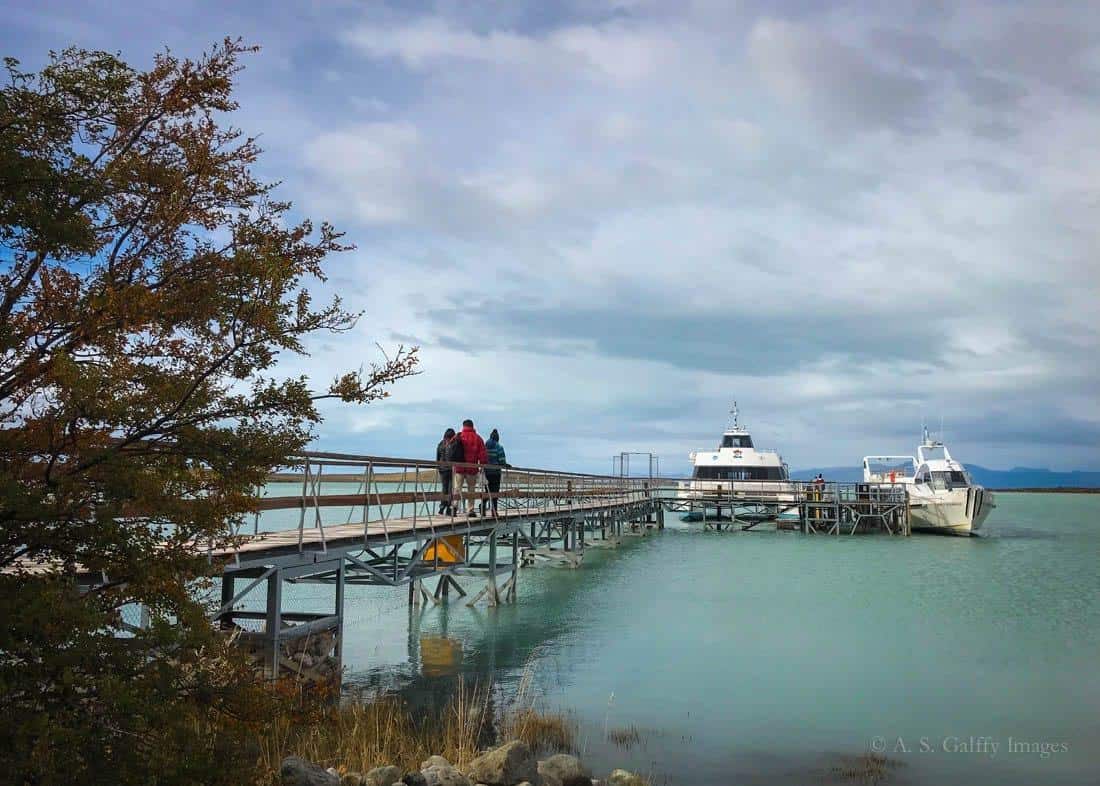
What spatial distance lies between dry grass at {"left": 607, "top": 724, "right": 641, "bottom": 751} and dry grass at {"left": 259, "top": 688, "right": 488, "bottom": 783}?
63.0 inches

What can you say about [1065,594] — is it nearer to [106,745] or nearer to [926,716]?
[926,716]

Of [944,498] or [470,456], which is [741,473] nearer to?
[944,498]

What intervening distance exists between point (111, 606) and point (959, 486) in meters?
49.7

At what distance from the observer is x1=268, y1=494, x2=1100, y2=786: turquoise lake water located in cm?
1098

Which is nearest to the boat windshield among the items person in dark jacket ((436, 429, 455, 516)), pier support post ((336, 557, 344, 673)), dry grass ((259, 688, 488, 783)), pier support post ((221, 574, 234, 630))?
person in dark jacket ((436, 429, 455, 516))

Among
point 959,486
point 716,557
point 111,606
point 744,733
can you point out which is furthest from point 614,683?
point 959,486

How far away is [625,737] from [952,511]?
41.8m

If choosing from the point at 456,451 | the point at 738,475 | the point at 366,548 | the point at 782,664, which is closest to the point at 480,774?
the point at 366,548

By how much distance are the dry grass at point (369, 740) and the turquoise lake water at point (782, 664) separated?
152 cm

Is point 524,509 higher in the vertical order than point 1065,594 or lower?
higher

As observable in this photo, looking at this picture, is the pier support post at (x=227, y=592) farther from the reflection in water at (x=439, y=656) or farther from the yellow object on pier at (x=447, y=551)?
the yellow object on pier at (x=447, y=551)

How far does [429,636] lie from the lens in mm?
18234

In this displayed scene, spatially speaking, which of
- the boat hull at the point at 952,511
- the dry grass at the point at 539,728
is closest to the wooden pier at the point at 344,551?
the dry grass at the point at 539,728

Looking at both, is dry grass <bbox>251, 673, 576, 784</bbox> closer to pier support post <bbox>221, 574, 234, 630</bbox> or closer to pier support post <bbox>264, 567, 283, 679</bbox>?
pier support post <bbox>264, 567, 283, 679</bbox>
